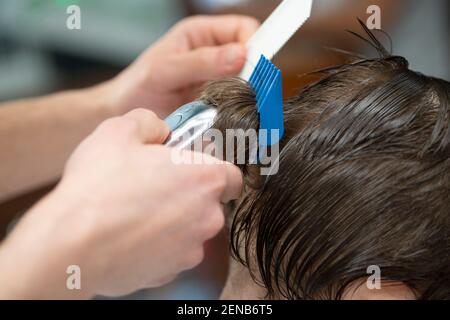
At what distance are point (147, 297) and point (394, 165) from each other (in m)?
0.89

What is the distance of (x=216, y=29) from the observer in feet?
3.89

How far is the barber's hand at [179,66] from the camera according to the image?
43.1 inches

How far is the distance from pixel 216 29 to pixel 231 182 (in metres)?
0.59

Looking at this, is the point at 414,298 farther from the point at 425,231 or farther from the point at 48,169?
the point at 48,169

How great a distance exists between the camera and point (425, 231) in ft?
2.27

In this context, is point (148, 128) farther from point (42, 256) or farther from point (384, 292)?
point (384, 292)

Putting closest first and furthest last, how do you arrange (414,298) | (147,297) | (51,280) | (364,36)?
(51,280), (414,298), (364,36), (147,297)

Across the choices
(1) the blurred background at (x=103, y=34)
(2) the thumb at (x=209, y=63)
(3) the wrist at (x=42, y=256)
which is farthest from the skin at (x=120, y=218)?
(1) the blurred background at (x=103, y=34)

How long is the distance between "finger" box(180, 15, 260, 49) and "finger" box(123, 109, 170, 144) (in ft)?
1.60

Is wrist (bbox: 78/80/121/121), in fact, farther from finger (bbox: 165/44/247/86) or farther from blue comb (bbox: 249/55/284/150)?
blue comb (bbox: 249/55/284/150)

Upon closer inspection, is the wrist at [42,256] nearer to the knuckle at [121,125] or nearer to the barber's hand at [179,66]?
the knuckle at [121,125]

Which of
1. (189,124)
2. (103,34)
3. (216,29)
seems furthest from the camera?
(103,34)

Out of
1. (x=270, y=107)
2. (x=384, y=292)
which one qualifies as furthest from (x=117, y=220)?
(x=384, y=292)
